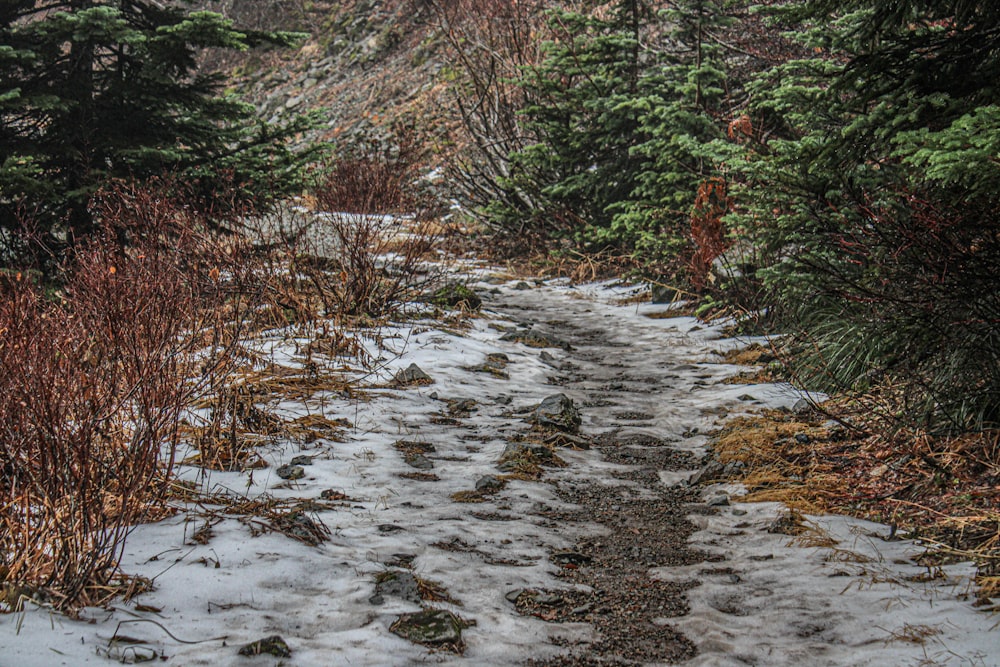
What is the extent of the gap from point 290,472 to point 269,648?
1649 mm

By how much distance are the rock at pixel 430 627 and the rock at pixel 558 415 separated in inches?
99.4

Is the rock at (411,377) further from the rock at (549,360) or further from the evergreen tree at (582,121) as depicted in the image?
the evergreen tree at (582,121)

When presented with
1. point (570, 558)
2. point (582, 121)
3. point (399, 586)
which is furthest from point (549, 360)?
point (582, 121)

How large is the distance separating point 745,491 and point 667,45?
10330mm


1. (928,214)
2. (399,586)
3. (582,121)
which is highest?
(582,121)

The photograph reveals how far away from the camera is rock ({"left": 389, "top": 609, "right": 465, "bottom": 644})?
8.57 feet

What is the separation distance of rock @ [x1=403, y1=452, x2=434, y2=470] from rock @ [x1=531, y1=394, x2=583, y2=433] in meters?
1.00

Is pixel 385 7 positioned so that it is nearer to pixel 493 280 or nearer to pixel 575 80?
pixel 575 80

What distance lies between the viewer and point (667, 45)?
41.8ft

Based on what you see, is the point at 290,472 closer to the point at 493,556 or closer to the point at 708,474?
the point at 493,556

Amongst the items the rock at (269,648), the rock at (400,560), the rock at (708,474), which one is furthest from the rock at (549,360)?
the rock at (269,648)

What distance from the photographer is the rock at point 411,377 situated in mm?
5793

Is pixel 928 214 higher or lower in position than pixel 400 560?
higher

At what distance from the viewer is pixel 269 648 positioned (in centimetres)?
240
